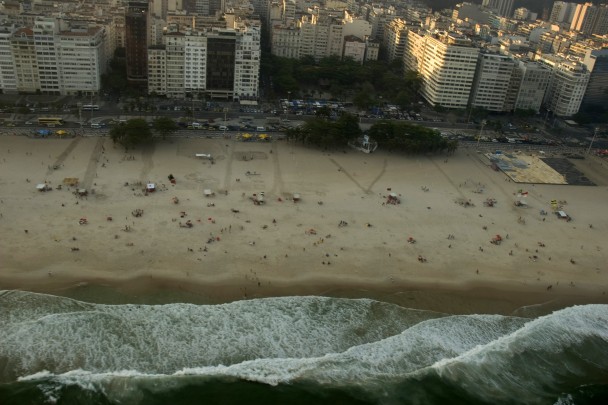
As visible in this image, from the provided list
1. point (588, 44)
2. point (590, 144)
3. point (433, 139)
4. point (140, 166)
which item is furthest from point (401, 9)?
point (140, 166)

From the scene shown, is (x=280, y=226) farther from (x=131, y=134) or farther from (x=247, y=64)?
(x=247, y=64)

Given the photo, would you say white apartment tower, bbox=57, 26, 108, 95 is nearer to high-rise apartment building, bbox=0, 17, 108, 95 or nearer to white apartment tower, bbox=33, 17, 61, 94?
high-rise apartment building, bbox=0, 17, 108, 95

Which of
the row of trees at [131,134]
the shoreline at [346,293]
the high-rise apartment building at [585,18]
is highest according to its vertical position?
the high-rise apartment building at [585,18]

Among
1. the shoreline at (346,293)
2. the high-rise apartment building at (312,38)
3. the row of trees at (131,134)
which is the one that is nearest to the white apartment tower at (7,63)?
the row of trees at (131,134)

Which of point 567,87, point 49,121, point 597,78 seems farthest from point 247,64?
point 597,78

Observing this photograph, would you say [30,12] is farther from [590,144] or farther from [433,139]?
[590,144]

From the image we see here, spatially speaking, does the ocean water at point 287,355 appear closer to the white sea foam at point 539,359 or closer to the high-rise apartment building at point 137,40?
the white sea foam at point 539,359

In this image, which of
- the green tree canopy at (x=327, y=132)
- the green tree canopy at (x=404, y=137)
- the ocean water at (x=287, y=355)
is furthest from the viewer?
the green tree canopy at (x=404, y=137)

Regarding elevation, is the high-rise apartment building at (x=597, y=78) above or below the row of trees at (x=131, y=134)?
above
